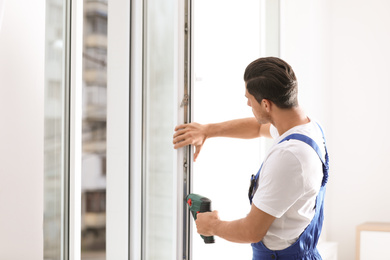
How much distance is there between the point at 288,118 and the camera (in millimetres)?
1625

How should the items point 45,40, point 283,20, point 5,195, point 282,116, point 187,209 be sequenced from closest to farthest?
point 5,195 → point 45,40 → point 282,116 → point 187,209 → point 283,20

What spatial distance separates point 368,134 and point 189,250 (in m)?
2.63

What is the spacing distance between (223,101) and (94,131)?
1740 millimetres

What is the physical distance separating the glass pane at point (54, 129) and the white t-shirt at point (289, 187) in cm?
67

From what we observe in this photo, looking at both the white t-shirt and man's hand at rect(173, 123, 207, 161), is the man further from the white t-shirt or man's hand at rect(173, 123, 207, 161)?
man's hand at rect(173, 123, 207, 161)

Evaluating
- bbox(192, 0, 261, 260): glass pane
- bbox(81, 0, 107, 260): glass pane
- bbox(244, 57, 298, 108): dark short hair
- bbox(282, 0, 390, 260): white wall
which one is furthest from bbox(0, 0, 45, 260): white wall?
bbox(282, 0, 390, 260): white wall

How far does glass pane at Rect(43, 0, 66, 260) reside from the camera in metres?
1.53

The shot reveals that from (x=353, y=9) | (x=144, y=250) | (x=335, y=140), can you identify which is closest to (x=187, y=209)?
(x=144, y=250)

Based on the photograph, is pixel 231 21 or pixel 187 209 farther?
pixel 231 21

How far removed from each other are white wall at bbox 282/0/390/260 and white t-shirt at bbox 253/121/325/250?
2380mm

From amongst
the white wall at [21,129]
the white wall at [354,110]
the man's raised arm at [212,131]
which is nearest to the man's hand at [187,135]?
the man's raised arm at [212,131]

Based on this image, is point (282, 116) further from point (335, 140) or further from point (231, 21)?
point (335, 140)

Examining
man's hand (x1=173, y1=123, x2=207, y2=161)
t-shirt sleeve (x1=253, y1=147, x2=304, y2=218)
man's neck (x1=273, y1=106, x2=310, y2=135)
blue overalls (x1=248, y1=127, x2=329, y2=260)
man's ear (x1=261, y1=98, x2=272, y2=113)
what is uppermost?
man's ear (x1=261, y1=98, x2=272, y2=113)

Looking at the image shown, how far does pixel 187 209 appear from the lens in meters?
1.80
